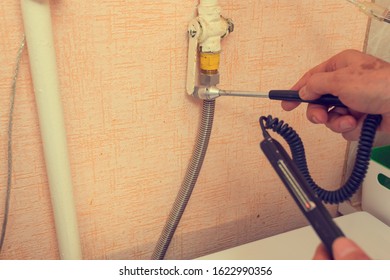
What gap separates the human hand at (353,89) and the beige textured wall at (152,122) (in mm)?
147

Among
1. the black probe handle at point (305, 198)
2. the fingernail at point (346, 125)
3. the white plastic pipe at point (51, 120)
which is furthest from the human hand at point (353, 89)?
the white plastic pipe at point (51, 120)

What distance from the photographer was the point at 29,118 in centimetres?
66

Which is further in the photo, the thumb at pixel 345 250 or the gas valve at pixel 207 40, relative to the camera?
the gas valve at pixel 207 40

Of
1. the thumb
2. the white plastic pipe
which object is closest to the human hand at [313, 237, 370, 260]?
the thumb

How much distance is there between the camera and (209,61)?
70 centimetres

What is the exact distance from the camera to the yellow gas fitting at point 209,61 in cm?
70

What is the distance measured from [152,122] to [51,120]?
0.60 feet

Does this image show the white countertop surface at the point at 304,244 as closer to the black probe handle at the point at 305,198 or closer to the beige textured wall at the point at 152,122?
the beige textured wall at the point at 152,122

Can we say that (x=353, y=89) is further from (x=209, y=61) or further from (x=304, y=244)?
(x=304, y=244)

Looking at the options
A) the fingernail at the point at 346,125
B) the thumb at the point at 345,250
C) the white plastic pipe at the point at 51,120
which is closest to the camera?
the thumb at the point at 345,250

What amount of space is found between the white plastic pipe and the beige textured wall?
5 centimetres
